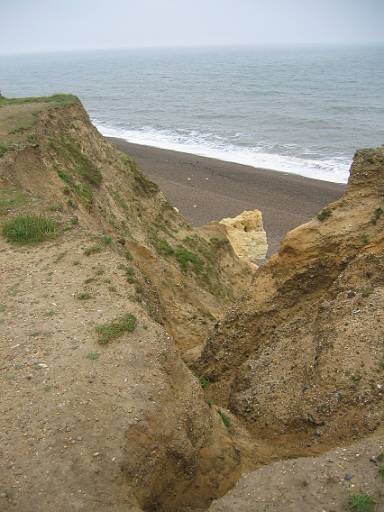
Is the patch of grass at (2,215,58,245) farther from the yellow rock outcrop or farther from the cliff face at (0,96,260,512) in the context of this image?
the yellow rock outcrop

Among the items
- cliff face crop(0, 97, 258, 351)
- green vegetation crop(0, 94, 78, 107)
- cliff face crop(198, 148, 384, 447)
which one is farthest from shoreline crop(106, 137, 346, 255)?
cliff face crop(198, 148, 384, 447)

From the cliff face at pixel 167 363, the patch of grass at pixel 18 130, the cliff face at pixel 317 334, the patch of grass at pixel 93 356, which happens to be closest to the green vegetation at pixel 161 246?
the cliff face at pixel 167 363

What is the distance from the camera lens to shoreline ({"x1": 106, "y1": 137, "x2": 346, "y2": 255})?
130 ft

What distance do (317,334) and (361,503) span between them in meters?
4.86

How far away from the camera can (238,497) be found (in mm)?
7812

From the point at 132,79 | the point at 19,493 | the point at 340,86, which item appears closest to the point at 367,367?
the point at 19,493

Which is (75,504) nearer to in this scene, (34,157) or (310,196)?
(34,157)

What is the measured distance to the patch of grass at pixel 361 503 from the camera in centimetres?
693

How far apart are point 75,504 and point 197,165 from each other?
47360 mm

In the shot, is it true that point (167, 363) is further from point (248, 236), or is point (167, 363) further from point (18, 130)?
point (248, 236)

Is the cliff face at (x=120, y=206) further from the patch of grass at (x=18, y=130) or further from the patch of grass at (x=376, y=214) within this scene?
the patch of grass at (x=376, y=214)

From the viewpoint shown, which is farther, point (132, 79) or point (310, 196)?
point (132, 79)

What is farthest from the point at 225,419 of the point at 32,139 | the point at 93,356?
the point at 32,139

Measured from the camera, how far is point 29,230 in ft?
46.0
